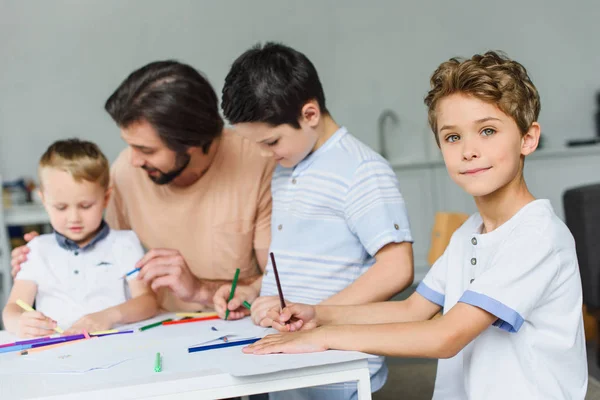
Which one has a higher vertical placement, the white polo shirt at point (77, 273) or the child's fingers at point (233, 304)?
the white polo shirt at point (77, 273)

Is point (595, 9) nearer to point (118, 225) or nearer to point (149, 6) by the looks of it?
point (149, 6)

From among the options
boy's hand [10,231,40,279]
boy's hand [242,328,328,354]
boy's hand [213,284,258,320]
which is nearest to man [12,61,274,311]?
boy's hand [10,231,40,279]

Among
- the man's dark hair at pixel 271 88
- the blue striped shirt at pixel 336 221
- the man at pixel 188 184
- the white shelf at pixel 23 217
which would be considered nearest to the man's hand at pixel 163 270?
the man at pixel 188 184

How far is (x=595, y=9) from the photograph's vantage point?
5109 mm

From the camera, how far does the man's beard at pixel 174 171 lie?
1857 millimetres

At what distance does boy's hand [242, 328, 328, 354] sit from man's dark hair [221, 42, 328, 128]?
541mm

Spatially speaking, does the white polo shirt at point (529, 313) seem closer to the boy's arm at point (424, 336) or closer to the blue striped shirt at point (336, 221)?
the boy's arm at point (424, 336)

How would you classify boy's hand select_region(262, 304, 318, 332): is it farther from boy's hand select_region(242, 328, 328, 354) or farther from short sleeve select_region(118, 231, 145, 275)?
short sleeve select_region(118, 231, 145, 275)

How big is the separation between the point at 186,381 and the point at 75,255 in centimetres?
76

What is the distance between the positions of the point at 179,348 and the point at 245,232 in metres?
0.64

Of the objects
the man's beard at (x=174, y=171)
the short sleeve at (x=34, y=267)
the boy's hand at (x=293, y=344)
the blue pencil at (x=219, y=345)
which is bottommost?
the blue pencil at (x=219, y=345)

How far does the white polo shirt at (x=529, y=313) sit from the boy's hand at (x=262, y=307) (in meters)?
0.42

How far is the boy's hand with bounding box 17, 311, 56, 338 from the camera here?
1529 mm

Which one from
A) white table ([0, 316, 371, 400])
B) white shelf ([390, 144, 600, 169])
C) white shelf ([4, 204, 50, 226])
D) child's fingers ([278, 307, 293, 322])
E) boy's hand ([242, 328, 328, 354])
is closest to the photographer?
white table ([0, 316, 371, 400])
